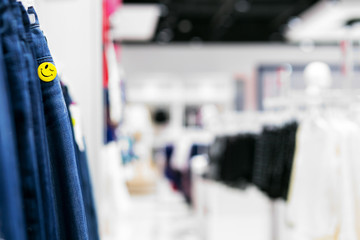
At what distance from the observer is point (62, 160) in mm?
906

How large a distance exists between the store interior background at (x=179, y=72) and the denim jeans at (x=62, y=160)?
0.86m

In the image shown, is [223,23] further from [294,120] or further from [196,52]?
[294,120]

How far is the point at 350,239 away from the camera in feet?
5.90

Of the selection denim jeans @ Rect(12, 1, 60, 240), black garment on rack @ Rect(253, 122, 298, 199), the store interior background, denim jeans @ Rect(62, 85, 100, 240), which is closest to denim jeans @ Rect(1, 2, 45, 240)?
denim jeans @ Rect(12, 1, 60, 240)

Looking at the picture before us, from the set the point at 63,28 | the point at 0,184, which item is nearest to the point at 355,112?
the point at 63,28

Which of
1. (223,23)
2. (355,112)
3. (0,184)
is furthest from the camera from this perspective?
(223,23)

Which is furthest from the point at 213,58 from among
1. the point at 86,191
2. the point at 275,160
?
the point at 86,191

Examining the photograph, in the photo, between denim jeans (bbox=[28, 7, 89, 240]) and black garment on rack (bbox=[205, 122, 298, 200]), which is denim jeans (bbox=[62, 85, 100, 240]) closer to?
denim jeans (bbox=[28, 7, 89, 240])

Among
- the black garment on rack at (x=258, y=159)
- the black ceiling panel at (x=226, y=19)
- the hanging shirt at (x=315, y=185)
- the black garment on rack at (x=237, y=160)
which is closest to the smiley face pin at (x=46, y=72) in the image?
the hanging shirt at (x=315, y=185)

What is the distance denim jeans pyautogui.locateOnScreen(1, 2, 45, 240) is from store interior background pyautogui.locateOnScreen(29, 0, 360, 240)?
1008mm

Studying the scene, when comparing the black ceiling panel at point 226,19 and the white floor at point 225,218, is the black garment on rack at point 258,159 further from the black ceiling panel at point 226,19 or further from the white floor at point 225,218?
the black ceiling panel at point 226,19

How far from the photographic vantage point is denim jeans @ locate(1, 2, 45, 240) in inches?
27.5

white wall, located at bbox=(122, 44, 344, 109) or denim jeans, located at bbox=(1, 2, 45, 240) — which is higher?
white wall, located at bbox=(122, 44, 344, 109)

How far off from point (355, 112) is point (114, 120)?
1196mm
